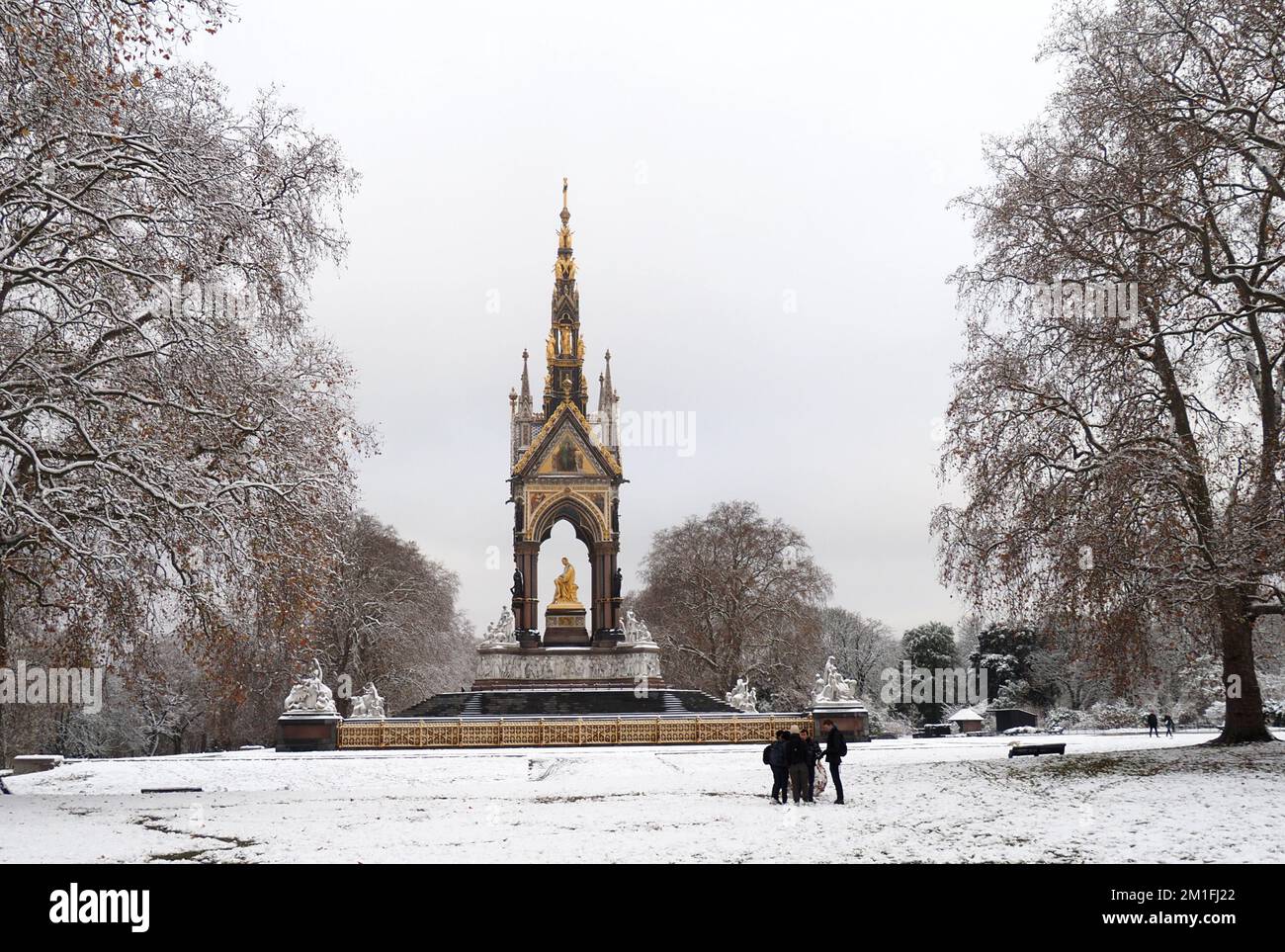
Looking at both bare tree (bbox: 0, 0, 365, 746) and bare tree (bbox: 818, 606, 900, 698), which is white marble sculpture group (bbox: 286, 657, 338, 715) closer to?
bare tree (bbox: 0, 0, 365, 746)

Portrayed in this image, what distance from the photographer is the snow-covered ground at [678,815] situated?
10461 millimetres

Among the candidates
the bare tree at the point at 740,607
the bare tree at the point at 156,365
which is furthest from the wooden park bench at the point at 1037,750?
the bare tree at the point at 740,607

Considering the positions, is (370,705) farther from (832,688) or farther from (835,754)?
(835,754)

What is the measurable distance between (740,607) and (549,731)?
2651 cm

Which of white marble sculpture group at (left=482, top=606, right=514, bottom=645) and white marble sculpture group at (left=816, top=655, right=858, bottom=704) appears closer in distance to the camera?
white marble sculpture group at (left=816, top=655, right=858, bottom=704)

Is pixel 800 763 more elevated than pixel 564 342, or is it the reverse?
pixel 564 342

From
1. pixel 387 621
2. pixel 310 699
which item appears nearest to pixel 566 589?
pixel 387 621

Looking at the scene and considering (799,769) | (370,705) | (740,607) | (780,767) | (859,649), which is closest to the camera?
(799,769)

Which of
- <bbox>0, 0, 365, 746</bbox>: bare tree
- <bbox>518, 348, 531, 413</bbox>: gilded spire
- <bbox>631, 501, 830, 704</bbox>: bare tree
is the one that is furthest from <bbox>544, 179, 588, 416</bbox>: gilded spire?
<bbox>0, 0, 365, 746</bbox>: bare tree

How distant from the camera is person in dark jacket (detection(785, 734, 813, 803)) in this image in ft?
49.4

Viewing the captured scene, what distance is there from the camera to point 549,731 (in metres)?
30.4

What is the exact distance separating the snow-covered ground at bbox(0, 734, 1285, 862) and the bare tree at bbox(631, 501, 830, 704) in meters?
34.5
